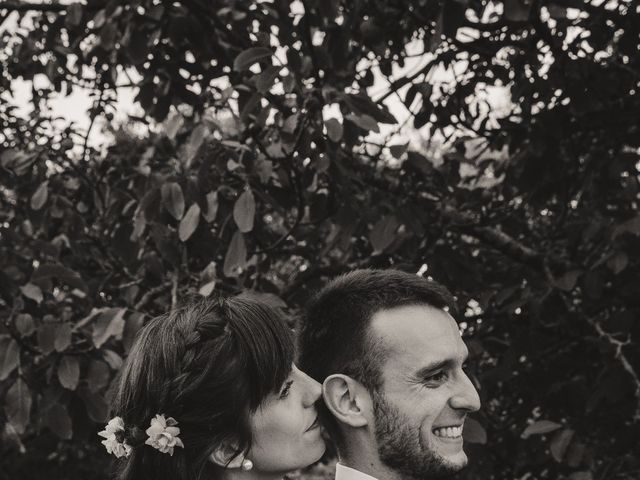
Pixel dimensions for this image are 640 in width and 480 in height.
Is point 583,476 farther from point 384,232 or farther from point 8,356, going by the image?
point 8,356

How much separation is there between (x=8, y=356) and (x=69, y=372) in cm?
21

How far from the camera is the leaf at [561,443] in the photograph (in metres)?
3.04

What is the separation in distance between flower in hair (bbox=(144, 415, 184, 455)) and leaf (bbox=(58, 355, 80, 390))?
108 cm

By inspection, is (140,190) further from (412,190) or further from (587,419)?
(587,419)

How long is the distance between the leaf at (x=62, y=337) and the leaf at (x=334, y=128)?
3.77ft

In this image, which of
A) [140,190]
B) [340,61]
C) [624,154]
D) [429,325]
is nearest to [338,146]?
[340,61]

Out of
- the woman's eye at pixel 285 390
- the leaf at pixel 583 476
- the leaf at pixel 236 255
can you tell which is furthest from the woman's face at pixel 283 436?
the leaf at pixel 583 476

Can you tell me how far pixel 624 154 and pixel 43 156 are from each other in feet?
8.15

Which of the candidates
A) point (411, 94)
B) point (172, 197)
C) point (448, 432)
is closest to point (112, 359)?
point (172, 197)

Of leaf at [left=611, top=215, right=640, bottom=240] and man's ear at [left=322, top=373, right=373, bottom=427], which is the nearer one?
man's ear at [left=322, top=373, right=373, bottom=427]

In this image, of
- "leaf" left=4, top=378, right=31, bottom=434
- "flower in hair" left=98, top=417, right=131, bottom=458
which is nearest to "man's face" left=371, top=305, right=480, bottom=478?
"flower in hair" left=98, top=417, right=131, bottom=458

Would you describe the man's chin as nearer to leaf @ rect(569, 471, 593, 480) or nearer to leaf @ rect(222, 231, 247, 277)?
leaf @ rect(569, 471, 593, 480)

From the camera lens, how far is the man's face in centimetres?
220

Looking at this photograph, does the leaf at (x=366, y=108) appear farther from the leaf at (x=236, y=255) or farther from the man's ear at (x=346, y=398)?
the man's ear at (x=346, y=398)
